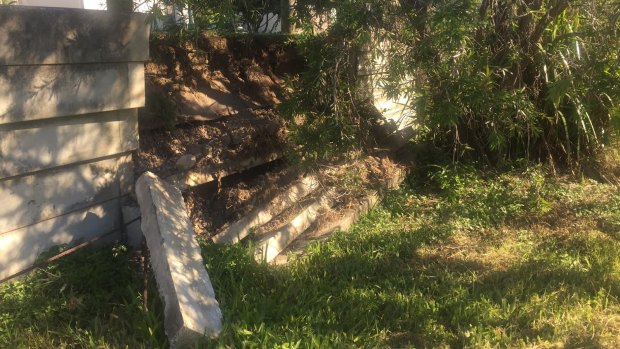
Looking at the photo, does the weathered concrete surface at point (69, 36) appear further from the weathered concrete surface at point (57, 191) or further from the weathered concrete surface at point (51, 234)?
the weathered concrete surface at point (51, 234)

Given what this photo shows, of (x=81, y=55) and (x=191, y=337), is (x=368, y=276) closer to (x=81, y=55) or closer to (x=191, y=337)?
(x=191, y=337)

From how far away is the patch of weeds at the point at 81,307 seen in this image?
3.11 meters

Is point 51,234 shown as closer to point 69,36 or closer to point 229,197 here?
point 69,36

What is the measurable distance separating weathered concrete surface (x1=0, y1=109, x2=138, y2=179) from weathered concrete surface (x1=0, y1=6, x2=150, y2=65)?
1.24 feet

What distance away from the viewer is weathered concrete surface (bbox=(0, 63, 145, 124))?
341 centimetres

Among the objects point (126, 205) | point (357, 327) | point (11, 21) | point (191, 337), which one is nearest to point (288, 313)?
point (357, 327)

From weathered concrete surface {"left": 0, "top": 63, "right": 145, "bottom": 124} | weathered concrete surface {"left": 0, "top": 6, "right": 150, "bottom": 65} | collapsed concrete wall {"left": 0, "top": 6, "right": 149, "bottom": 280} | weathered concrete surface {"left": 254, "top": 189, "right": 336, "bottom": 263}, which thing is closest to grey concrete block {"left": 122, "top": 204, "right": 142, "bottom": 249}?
collapsed concrete wall {"left": 0, "top": 6, "right": 149, "bottom": 280}

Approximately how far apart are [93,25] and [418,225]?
3.04 meters

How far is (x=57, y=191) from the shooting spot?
3.74 meters

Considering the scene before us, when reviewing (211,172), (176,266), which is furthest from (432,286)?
(211,172)

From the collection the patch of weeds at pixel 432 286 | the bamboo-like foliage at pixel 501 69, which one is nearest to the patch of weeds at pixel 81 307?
the patch of weeds at pixel 432 286

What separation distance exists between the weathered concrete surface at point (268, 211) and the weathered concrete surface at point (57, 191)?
797mm

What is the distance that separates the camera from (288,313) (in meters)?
3.48

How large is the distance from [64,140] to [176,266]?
1.15 metres
